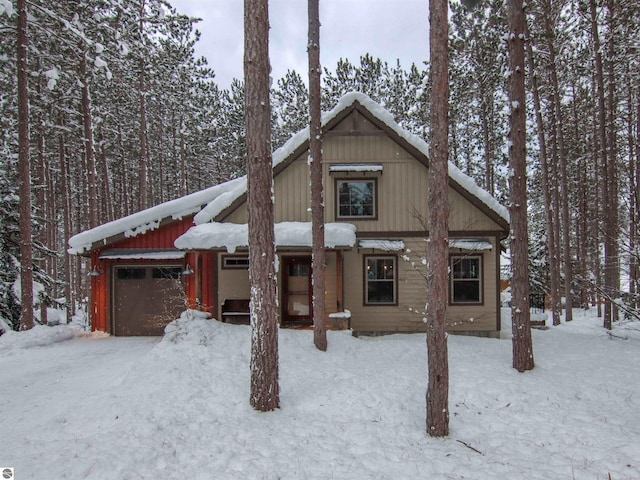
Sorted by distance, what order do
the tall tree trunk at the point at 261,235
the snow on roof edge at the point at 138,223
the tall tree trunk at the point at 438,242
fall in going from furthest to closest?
the snow on roof edge at the point at 138,223 < the tall tree trunk at the point at 261,235 < the tall tree trunk at the point at 438,242

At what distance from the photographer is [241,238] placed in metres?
10.4

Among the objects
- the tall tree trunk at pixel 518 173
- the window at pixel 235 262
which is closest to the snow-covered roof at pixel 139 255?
the window at pixel 235 262

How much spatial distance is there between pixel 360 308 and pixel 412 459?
721cm

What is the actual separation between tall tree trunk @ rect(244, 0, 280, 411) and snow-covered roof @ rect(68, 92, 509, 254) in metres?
5.51

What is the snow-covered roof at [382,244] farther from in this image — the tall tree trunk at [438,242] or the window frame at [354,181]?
the tall tree trunk at [438,242]

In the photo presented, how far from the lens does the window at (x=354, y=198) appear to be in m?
12.1

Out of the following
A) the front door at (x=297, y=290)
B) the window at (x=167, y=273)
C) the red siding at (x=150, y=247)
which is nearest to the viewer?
the front door at (x=297, y=290)

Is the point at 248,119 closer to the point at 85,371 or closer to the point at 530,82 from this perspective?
the point at 85,371

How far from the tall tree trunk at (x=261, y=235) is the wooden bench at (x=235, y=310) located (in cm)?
584

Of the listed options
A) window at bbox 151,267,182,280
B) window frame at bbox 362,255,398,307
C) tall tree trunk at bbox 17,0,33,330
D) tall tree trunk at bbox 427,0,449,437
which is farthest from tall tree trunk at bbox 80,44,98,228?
tall tree trunk at bbox 427,0,449,437

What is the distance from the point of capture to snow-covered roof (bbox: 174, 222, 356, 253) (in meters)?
10.3

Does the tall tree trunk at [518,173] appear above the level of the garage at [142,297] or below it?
above

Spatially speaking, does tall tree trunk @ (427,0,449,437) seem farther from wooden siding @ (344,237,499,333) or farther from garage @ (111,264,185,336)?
garage @ (111,264,185,336)

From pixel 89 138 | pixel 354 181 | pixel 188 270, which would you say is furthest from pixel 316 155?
pixel 89 138
